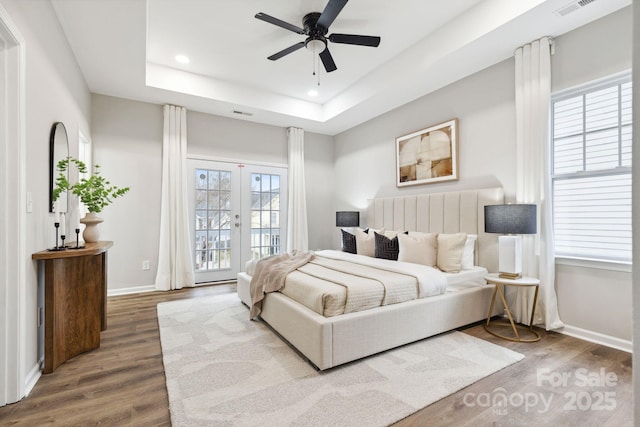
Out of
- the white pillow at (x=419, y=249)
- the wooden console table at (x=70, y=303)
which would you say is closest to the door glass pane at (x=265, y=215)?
the white pillow at (x=419, y=249)

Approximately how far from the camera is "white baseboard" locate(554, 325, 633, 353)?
2.48 m

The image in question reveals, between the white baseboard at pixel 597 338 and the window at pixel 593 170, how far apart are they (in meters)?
0.67

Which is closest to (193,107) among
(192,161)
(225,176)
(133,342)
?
(192,161)

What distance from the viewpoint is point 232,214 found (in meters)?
5.31

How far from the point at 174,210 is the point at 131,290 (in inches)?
51.7

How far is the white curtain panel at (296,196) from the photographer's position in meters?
5.74

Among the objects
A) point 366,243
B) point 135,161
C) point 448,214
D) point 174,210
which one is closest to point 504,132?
point 448,214

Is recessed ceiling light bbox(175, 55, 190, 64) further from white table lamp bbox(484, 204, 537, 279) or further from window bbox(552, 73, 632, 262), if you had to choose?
window bbox(552, 73, 632, 262)

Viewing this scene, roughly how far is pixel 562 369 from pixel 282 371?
2036 millimetres

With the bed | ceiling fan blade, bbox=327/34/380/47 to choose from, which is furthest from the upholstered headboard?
ceiling fan blade, bbox=327/34/380/47

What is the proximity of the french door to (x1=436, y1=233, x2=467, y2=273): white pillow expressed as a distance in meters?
3.27

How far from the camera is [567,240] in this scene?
9.50ft

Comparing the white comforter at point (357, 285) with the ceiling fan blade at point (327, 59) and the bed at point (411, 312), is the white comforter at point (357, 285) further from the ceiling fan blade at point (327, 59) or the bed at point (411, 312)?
the ceiling fan blade at point (327, 59)

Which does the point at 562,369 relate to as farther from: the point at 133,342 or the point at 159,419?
the point at 133,342
